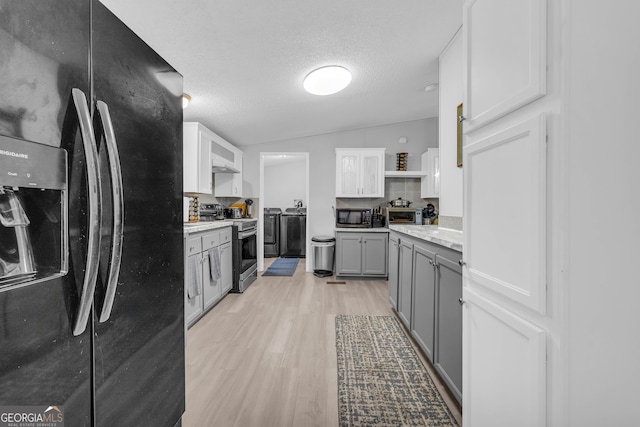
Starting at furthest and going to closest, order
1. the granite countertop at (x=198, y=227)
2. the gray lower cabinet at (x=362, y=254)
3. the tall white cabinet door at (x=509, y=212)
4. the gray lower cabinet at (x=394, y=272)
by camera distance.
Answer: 1. the gray lower cabinet at (x=362, y=254)
2. the gray lower cabinet at (x=394, y=272)
3. the granite countertop at (x=198, y=227)
4. the tall white cabinet door at (x=509, y=212)

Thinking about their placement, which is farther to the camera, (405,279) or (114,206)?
(405,279)

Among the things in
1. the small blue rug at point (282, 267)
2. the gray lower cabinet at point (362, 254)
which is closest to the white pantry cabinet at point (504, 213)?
the gray lower cabinet at point (362, 254)

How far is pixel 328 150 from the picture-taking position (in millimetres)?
4930

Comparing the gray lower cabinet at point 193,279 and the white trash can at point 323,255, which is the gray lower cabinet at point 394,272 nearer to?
the white trash can at point 323,255

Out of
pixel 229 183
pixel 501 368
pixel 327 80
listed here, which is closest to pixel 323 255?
pixel 229 183

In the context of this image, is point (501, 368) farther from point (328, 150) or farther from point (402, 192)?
point (328, 150)

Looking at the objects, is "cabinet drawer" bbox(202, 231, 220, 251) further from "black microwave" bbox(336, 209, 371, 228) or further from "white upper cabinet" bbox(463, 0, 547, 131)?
"white upper cabinet" bbox(463, 0, 547, 131)

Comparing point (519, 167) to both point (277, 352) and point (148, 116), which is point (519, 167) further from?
point (277, 352)

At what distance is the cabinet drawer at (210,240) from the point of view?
2775 millimetres

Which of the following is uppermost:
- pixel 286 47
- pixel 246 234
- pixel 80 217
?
pixel 286 47

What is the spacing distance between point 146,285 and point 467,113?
4.72 ft

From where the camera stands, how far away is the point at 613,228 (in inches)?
24.5

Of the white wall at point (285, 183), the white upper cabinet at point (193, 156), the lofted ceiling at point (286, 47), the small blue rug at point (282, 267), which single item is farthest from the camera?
the white wall at point (285, 183)

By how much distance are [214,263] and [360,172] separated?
2723 millimetres
